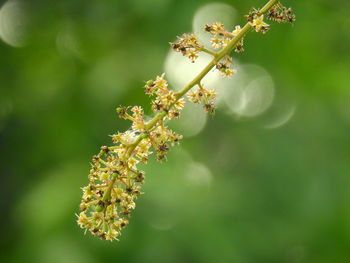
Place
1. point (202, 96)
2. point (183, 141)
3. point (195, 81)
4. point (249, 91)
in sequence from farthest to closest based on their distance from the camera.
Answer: point (249, 91) < point (183, 141) < point (202, 96) < point (195, 81)

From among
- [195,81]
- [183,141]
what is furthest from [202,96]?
[183,141]

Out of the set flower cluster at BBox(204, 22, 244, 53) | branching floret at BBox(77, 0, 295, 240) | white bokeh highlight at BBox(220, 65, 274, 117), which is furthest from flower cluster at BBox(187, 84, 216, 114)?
white bokeh highlight at BBox(220, 65, 274, 117)

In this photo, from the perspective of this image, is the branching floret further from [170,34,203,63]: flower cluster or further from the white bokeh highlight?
the white bokeh highlight

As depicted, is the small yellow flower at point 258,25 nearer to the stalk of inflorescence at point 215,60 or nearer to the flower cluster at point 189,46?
the stalk of inflorescence at point 215,60

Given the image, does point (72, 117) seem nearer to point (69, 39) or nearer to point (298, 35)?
point (69, 39)

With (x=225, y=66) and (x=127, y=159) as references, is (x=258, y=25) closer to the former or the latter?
(x=225, y=66)
